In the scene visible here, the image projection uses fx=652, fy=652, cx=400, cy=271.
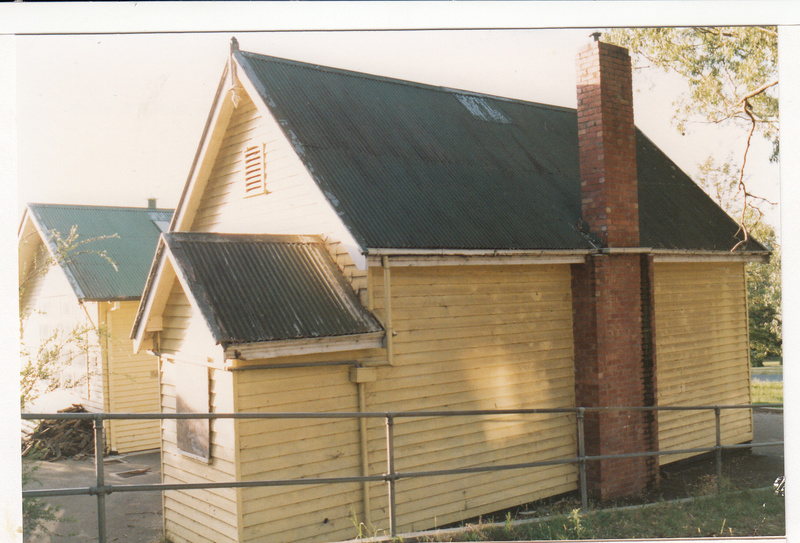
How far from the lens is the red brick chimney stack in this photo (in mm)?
9008

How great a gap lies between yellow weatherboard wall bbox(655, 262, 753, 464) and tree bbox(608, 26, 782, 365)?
956 millimetres

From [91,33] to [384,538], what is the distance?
5.52m

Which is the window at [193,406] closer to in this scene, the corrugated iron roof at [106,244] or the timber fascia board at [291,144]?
the timber fascia board at [291,144]

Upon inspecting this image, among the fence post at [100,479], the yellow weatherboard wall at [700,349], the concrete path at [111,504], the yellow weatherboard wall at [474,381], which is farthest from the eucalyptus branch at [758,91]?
the concrete path at [111,504]

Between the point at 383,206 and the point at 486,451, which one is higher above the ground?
the point at 383,206

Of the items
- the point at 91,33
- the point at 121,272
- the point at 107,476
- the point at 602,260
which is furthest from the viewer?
the point at 121,272

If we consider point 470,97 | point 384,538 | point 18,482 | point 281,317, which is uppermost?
point 470,97

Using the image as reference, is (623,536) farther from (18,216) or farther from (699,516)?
(18,216)

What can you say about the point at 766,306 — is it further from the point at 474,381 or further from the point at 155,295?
the point at 155,295

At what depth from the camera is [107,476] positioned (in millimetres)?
12008

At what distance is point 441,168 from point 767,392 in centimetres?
A: 513

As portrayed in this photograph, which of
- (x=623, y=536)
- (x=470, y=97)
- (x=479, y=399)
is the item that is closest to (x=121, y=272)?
(x=470, y=97)

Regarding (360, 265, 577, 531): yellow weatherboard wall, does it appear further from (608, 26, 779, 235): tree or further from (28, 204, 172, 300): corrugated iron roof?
(28, 204, 172, 300): corrugated iron roof

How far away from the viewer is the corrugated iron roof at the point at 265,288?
21.6ft
